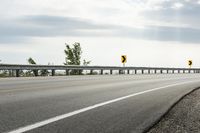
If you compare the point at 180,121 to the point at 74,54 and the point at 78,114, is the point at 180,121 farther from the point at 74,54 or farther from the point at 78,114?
the point at 74,54

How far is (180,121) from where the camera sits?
376 inches

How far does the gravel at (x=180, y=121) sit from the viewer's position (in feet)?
27.5

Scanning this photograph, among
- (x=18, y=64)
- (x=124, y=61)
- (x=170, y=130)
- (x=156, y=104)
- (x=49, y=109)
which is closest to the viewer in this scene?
(x=170, y=130)

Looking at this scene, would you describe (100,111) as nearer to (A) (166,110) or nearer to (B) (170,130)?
(A) (166,110)

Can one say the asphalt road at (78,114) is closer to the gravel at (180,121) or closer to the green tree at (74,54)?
the gravel at (180,121)

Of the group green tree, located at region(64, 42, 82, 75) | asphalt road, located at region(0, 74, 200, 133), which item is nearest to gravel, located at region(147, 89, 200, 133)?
asphalt road, located at region(0, 74, 200, 133)

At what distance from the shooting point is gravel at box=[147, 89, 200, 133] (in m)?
8.39

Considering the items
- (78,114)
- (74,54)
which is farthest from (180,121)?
(74,54)

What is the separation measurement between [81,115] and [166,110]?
2563 mm

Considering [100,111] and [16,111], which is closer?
[16,111]

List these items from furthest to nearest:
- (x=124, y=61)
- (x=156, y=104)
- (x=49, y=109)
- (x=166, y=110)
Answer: (x=124, y=61)
(x=156, y=104)
(x=166, y=110)
(x=49, y=109)

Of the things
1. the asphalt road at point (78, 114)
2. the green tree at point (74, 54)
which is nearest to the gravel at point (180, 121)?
the asphalt road at point (78, 114)

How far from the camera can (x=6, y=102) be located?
1176cm

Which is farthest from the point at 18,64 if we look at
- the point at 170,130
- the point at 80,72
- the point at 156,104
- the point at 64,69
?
the point at 170,130
